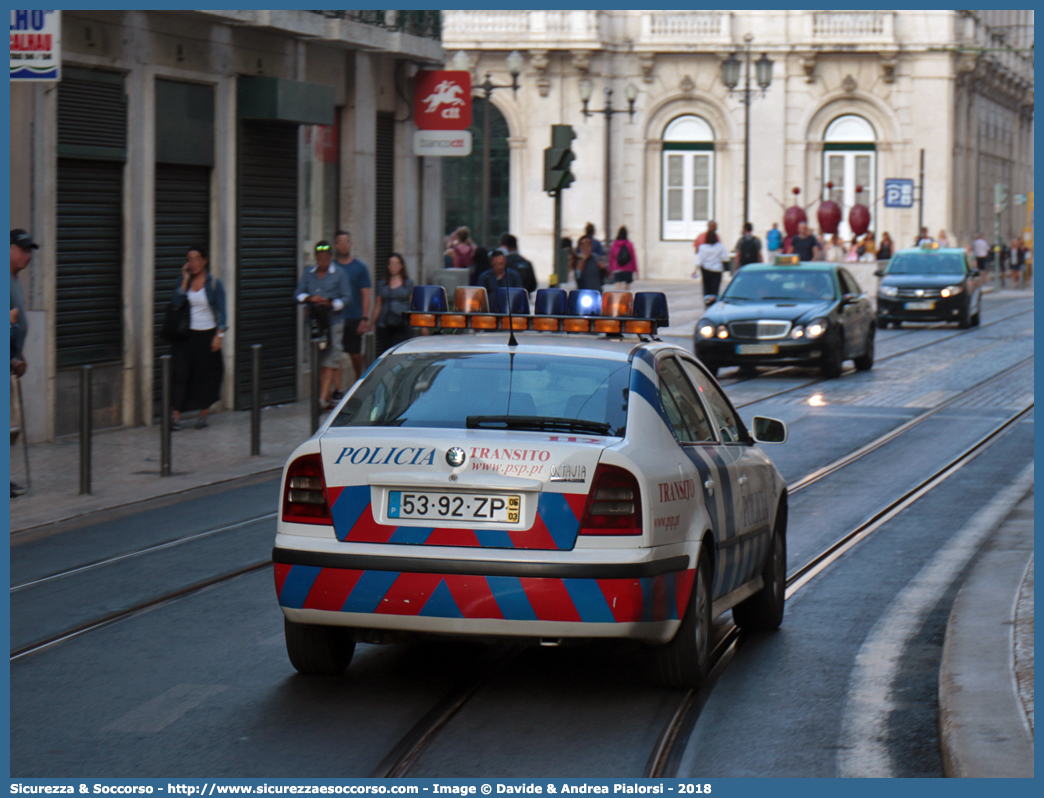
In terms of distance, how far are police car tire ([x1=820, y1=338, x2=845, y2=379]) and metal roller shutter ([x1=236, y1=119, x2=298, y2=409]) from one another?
7.02 metres

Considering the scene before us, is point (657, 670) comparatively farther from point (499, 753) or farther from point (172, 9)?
point (172, 9)

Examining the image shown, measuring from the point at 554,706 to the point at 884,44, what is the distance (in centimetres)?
4948

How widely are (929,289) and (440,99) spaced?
1366 cm

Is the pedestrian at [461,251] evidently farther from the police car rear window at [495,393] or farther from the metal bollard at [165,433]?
the police car rear window at [495,393]

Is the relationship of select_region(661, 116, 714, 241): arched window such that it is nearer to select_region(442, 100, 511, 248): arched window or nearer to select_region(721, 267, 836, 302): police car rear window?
select_region(442, 100, 511, 248): arched window

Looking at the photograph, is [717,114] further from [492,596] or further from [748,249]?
[492,596]

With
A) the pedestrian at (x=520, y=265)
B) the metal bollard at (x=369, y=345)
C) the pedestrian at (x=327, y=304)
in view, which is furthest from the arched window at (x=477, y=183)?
the metal bollard at (x=369, y=345)

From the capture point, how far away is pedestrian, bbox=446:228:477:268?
27.9 metres

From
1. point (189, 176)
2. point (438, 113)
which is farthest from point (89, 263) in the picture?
point (438, 113)

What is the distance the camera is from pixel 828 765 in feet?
18.4

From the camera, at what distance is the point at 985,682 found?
6465 millimetres

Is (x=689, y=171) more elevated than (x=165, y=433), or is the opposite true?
(x=689, y=171)

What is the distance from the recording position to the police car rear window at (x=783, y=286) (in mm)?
23719

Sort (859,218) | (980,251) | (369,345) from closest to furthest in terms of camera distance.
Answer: (369,345), (859,218), (980,251)
